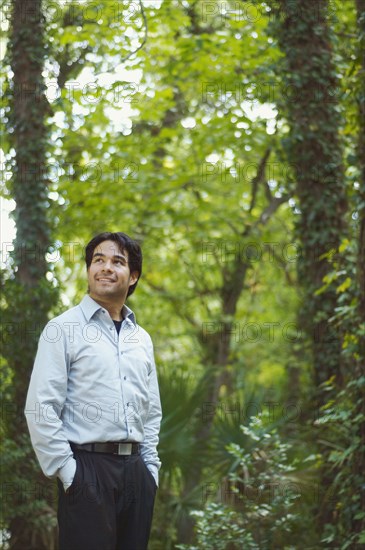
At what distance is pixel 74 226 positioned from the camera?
10953mm

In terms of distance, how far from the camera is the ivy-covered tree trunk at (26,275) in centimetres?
648

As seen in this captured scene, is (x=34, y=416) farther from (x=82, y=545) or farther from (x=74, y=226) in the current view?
(x=74, y=226)

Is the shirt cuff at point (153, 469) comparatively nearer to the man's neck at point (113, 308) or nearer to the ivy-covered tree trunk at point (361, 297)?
the man's neck at point (113, 308)

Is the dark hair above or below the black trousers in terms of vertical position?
above

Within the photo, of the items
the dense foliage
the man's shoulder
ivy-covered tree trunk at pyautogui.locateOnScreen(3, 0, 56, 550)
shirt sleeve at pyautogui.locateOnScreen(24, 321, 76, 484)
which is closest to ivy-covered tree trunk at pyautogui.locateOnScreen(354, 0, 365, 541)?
the dense foliage

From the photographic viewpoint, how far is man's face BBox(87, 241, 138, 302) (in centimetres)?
361

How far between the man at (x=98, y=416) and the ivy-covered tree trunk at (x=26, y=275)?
10.1 feet

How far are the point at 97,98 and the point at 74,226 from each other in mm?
1989

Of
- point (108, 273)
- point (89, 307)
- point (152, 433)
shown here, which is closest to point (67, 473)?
point (152, 433)

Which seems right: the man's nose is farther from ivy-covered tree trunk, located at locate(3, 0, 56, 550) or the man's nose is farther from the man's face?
ivy-covered tree trunk, located at locate(3, 0, 56, 550)

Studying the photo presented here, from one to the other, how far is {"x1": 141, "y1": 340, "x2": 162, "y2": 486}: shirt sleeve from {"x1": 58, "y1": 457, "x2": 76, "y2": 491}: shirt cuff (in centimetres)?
49

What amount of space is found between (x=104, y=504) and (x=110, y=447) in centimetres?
24

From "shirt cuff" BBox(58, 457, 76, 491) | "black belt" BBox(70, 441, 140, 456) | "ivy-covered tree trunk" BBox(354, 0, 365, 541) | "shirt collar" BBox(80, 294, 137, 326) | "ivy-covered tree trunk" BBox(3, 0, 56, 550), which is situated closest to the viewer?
"shirt cuff" BBox(58, 457, 76, 491)

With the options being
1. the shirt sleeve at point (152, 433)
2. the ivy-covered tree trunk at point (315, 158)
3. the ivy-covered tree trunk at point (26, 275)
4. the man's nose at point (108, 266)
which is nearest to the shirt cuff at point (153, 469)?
the shirt sleeve at point (152, 433)
